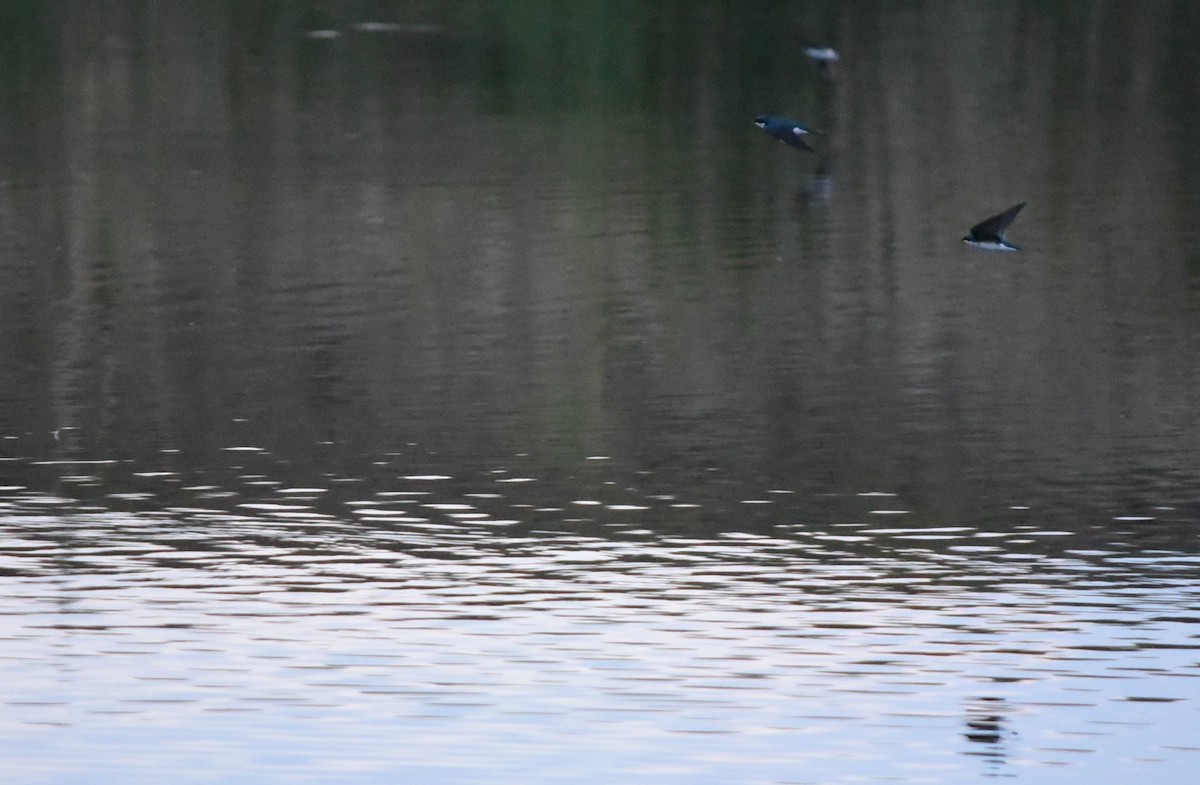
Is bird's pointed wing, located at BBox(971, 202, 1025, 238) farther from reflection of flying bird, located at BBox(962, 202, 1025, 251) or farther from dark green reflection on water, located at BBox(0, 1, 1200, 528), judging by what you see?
dark green reflection on water, located at BBox(0, 1, 1200, 528)

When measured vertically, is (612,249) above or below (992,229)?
below

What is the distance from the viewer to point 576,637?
14164mm

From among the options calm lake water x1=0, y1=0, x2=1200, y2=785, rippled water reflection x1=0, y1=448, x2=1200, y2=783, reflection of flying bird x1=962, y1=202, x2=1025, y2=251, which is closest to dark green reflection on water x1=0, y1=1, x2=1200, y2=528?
calm lake water x1=0, y1=0, x2=1200, y2=785

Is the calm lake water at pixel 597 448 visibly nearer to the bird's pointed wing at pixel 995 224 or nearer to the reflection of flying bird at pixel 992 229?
the reflection of flying bird at pixel 992 229

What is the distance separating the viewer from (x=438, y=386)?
21.2 meters

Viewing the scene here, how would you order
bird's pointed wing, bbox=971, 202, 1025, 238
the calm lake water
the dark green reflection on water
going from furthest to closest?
1. the dark green reflection on water
2. bird's pointed wing, bbox=971, 202, 1025, 238
3. the calm lake water

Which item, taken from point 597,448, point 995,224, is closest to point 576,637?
point 597,448

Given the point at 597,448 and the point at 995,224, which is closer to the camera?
the point at 597,448

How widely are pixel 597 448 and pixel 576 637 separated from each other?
490 cm

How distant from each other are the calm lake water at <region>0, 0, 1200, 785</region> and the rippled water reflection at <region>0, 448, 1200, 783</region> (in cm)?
4

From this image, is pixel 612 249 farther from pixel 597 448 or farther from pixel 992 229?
pixel 597 448

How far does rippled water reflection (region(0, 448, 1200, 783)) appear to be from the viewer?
485 inches

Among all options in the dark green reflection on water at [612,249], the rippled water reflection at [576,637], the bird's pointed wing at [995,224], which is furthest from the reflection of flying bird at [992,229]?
the rippled water reflection at [576,637]

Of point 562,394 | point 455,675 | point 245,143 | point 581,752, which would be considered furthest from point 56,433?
point 245,143
